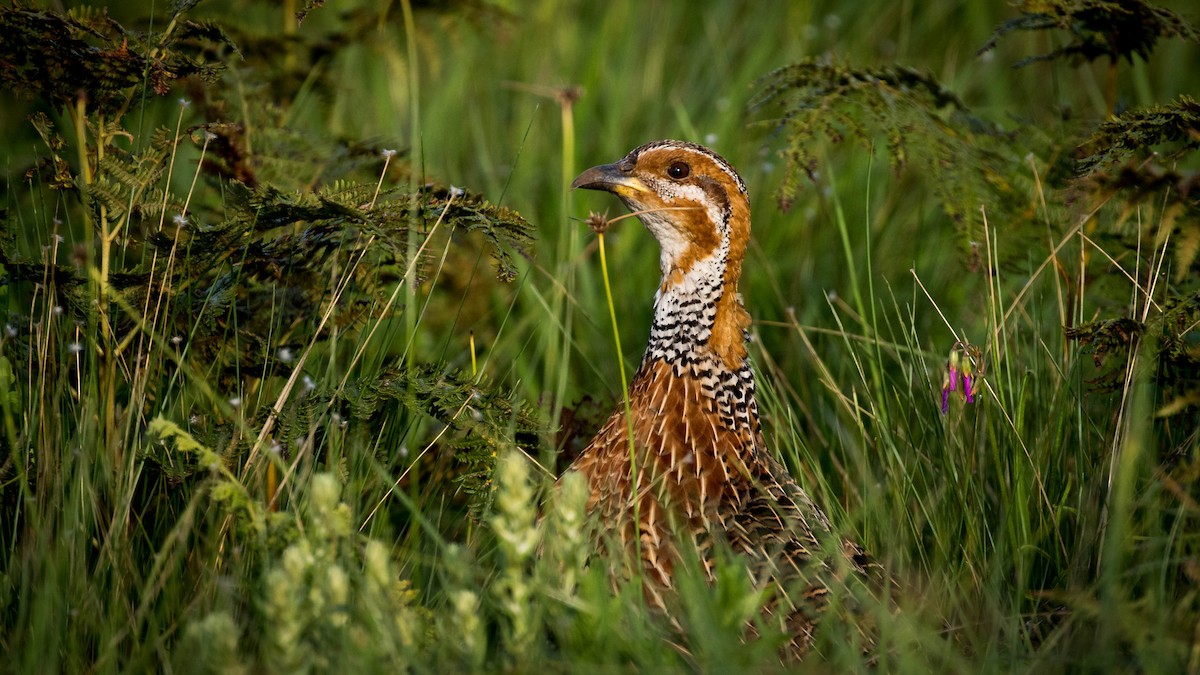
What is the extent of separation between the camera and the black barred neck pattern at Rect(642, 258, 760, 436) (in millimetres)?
3934

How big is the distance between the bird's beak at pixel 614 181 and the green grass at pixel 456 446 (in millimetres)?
148

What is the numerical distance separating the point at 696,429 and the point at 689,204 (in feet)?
2.40

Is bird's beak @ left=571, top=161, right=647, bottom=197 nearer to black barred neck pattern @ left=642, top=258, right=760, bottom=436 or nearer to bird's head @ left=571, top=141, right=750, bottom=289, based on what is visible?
bird's head @ left=571, top=141, right=750, bottom=289

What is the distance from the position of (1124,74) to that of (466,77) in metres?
4.26

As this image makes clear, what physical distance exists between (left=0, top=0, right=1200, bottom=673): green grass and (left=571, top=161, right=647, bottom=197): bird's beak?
0.15 m

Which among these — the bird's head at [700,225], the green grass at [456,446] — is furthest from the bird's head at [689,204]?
the green grass at [456,446]

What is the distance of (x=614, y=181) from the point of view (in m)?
4.18

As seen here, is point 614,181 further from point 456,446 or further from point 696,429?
point 456,446

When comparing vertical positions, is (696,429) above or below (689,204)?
below

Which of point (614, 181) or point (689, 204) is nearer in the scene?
point (689, 204)

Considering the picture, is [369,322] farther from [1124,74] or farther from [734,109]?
[1124,74]

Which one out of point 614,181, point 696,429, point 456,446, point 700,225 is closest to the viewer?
point 456,446

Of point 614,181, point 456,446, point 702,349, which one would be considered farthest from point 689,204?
point 456,446

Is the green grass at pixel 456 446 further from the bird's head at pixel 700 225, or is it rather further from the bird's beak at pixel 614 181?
the bird's head at pixel 700 225
